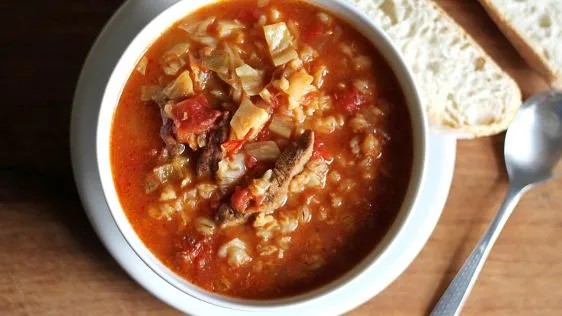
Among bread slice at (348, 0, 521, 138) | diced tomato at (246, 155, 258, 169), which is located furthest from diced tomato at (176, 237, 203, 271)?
bread slice at (348, 0, 521, 138)

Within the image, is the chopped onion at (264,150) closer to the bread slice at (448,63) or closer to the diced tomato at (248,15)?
the diced tomato at (248,15)

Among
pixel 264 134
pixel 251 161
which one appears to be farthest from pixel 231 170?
pixel 264 134

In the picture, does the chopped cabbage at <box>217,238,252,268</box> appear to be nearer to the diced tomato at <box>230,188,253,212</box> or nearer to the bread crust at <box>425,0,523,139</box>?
the diced tomato at <box>230,188,253,212</box>

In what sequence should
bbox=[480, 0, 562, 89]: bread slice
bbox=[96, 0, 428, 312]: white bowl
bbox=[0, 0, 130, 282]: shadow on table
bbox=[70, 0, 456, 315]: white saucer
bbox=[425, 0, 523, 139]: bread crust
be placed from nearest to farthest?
bbox=[96, 0, 428, 312]: white bowl, bbox=[70, 0, 456, 315]: white saucer, bbox=[0, 0, 130, 282]: shadow on table, bbox=[425, 0, 523, 139]: bread crust, bbox=[480, 0, 562, 89]: bread slice

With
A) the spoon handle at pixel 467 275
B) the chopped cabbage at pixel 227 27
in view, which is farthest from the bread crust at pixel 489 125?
the chopped cabbage at pixel 227 27

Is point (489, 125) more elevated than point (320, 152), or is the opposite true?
point (320, 152)

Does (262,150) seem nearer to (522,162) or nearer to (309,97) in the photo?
(309,97)
